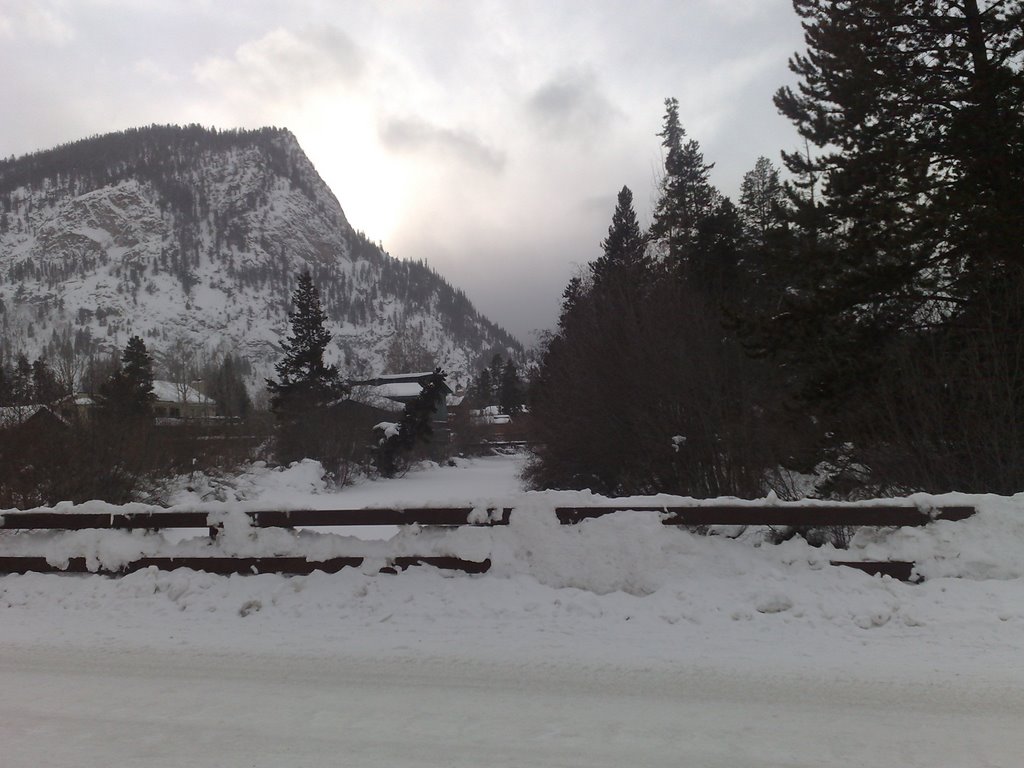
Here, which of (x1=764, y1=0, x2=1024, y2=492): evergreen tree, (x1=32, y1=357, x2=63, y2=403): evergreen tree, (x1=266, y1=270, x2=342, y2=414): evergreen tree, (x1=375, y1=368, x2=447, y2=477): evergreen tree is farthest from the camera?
(x1=266, y1=270, x2=342, y2=414): evergreen tree

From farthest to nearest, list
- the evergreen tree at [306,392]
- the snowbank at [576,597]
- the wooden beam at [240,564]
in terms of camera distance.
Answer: the evergreen tree at [306,392] → the wooden beam at [240,564] → the snowbank at [576,597]

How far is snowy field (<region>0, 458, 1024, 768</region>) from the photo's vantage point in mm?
3709

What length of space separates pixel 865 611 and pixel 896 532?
4.02 ft

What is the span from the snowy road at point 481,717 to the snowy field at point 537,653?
2cm

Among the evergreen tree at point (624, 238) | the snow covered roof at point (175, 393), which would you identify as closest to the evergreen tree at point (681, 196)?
the evergreen tree at point (624, 238)

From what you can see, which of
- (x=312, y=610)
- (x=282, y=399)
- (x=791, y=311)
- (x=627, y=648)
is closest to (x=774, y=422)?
(x=791, y=311)

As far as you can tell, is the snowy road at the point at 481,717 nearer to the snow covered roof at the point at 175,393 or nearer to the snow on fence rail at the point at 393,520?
the snow on fence rail at the point at 393,520

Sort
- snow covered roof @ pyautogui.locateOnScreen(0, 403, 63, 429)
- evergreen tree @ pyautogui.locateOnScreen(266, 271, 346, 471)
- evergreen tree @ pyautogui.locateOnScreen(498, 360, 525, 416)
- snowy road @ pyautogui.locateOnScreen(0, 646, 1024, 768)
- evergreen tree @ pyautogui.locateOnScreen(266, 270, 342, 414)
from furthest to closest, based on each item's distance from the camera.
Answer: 1. evergreen tree @ pyautogui.locateOnScreen(498, 360, 525, 416)
2. evergreen tree @ pyautogui.locateOnScreen(266, 270, 342, 414)
3. evergreen tree @ pyautogui.locateOnScreen(266, 271, 346, 471)
4. snow covered roof @ pyautogui.locateOnScreen(0, 403, 63, 429)
5. snowy road @ pyautogui.locateOnScreen(0, 646, 1024, 768)

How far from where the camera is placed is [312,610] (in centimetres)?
615

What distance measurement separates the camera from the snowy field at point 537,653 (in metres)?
3.71

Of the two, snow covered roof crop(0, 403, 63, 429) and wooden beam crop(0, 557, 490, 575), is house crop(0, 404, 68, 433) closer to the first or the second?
snow covered roof crop(0, 403, 63, 429)

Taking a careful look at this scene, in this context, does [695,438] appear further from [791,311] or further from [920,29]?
[920,29]

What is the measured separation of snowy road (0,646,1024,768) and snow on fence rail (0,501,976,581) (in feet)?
5.81

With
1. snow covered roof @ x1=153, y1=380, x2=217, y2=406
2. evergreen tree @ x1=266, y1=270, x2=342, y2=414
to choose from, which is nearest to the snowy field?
evergreen tree @ x1=266, y1=270, x2=342, y2=414
